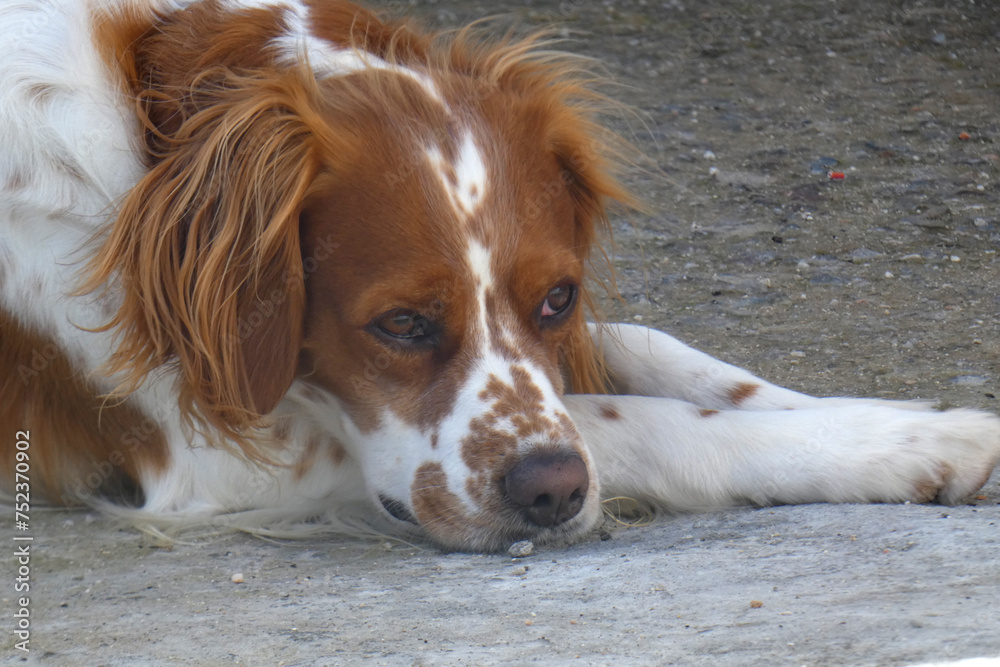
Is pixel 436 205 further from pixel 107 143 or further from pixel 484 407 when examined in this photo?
pixel 107 143

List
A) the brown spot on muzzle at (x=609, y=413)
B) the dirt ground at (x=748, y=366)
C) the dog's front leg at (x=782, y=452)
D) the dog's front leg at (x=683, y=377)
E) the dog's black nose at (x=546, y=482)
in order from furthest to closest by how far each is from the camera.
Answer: the dog's front leg at (x=683, y=377) < the brown spot on muzzle at (x=609, y=413) < the dog's front leg at (x=782, y=452) < the dog's black nose at (x=546, y=482) < the dirt ground at (x=748, y=366)

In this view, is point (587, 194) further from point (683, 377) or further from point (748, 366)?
point (748, 366)

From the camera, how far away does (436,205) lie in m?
2.83

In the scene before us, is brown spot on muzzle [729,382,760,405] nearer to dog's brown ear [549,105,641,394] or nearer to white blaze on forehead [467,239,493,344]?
dog's brown ear [549,105,641,394]

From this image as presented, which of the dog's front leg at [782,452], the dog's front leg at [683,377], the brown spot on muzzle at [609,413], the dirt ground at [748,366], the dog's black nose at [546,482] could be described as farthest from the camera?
the dog's front leg at [683,377]

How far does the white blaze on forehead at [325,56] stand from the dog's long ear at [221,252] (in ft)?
0.43

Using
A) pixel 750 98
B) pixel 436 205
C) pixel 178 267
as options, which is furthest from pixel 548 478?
pixel 750 98

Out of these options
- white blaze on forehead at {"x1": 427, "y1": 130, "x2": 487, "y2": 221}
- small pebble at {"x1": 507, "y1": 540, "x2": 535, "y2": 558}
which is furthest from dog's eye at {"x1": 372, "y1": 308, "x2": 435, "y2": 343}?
small pebble at {"x1": 507, "y1": 540, "x2": 535, "y2": 558}

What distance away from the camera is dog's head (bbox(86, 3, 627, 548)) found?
2809 millimetres

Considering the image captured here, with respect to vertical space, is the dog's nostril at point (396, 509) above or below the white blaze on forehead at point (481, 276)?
below

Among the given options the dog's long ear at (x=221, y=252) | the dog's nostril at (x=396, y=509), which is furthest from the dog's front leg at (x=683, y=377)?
the dog's long ear at (x=221, y=252)

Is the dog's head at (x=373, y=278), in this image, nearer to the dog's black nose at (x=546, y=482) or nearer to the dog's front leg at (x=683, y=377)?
the dog's black nose at (x=546, y=482)

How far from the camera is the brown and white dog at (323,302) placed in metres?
2.84

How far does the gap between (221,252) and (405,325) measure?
456mm
